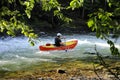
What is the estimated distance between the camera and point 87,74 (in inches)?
423

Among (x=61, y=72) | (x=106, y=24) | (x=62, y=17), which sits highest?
(x=62, y=17)

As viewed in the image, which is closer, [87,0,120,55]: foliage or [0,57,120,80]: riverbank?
[87,0,120,55]: foliage

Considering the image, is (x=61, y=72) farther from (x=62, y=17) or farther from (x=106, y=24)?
(x=106, y=24)

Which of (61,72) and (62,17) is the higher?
(62,17)

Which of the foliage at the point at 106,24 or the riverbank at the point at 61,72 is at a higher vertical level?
the foliage at the point at 106,24

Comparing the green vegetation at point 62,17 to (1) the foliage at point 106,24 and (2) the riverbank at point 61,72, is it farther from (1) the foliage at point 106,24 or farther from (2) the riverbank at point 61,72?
(2) the riverbank at point 61,72

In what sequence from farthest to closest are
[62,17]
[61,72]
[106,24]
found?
[61,72] < [62,17] < [106,24]

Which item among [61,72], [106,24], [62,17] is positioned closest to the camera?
[106,24]

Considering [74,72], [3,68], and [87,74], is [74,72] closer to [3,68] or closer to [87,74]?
[87,74]

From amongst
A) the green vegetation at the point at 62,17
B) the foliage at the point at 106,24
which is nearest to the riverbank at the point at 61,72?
the green vegetation at the point at 62,17

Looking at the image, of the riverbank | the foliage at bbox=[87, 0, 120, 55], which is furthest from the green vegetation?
the riverbank

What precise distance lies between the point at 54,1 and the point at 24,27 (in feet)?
1.47

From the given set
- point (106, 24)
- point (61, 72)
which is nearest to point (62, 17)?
point (106, 24)

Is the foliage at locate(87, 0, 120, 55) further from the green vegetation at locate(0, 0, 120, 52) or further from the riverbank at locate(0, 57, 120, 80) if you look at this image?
the riverbank at locate(0, 57, 120, 80)
